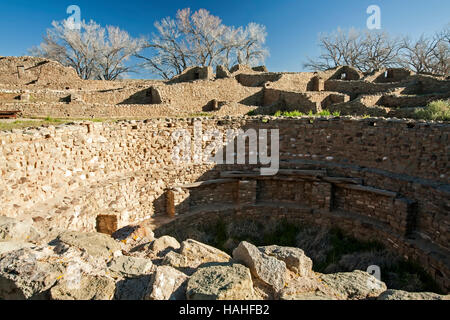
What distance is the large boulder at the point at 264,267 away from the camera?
11.0 ft

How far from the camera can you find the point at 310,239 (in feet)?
29.4

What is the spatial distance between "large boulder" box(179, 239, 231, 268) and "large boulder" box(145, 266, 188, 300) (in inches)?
30.5

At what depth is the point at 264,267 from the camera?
344cm

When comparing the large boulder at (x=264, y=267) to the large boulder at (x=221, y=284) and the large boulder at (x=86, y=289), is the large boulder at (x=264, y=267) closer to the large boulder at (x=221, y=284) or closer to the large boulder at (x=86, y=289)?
the large boulder at (x=221, y=284)

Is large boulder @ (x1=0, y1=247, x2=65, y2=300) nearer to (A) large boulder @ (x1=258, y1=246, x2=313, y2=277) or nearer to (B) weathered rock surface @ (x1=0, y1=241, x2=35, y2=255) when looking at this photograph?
(B) weathered rock surface @ (x1=0, y1=241, x2=35, y2=255)

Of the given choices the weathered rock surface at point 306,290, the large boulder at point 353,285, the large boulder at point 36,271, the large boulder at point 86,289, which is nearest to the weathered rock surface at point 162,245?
the large boulder at point 36,271

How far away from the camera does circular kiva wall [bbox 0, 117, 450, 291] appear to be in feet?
19.6

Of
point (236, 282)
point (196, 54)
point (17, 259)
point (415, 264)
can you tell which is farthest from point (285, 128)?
point (196, 54)

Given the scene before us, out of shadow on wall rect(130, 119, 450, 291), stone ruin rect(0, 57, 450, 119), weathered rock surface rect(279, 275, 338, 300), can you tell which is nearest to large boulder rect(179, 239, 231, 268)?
weathered rock surface rect(279, 275, 338, 300)

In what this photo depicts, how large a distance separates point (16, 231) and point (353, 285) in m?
4.03

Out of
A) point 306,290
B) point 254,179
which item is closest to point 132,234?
point 306,290

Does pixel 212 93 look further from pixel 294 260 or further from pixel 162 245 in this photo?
pixel 294 260

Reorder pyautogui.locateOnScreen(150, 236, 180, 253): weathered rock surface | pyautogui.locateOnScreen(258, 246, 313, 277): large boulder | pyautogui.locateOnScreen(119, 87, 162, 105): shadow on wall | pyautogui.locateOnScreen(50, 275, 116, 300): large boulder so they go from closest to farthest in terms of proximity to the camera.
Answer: pyautogui.locateOnScreen(50, 275, 116, 300): large boulder < pyautogui.locateOnScreen(258, 246, 313, 277): large boulder < pyautogui.locateOnScreen(150, 236, 180, 253): weathered rock surface < pyautogui.locateOnScreen(119, 87, 162, 105): shadow on wall

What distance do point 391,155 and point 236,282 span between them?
7.03 meters
